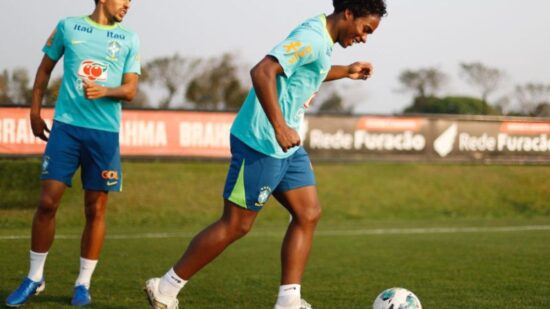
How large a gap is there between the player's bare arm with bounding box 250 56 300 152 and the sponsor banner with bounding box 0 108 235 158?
1133cm

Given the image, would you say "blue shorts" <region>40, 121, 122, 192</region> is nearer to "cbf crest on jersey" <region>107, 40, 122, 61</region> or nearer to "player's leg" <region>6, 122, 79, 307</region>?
"player's leg" <region>6, 122, 79, 307</region>

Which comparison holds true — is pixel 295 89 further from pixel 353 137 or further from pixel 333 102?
pixel 333 102

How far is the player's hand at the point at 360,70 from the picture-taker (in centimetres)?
606

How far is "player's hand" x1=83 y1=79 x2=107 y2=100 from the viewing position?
19.9 ft

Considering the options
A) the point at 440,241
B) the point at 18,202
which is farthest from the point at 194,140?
the point at 440,241

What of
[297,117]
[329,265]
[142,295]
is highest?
[297,117]

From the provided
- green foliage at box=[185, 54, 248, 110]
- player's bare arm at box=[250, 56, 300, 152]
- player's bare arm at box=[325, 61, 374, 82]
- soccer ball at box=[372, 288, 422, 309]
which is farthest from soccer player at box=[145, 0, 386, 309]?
green foliage at box=[185, 54, 248, 110]

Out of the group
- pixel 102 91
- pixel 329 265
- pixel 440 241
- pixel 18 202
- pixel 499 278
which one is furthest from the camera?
pixel 18 202

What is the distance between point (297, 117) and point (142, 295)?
2.22 m

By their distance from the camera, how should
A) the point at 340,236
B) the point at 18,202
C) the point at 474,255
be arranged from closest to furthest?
the point at 474,255 → the point at 340,236 → the point at 18,202

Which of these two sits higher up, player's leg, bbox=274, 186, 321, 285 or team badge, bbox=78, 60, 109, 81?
team badge, bbox=78, 60, 109, 81

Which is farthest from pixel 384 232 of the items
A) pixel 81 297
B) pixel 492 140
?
pixel 81 297

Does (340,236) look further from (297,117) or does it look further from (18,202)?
(297,117)

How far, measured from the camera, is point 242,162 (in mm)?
5305
